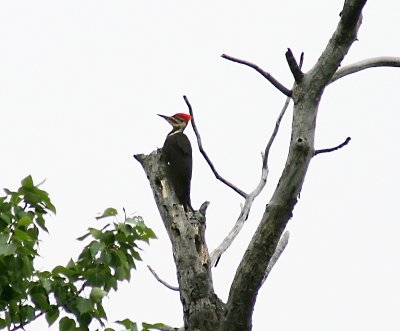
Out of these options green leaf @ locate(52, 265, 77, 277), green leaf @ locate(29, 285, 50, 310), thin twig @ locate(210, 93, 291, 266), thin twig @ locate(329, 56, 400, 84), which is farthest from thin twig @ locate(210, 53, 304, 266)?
green leaf @ locate(29, 285, 50, 310)

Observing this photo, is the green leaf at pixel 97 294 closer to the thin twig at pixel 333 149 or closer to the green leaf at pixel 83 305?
the green leaf at pixel 83 305

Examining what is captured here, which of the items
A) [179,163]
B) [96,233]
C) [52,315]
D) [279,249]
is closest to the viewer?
[52,315]

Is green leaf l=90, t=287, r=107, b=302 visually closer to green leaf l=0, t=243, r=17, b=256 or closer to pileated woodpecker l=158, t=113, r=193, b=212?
green leaf l=0, t=243, r=17, b=256

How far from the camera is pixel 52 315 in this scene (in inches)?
178

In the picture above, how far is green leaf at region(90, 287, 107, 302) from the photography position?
14.6 ft

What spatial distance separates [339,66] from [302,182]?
718mm

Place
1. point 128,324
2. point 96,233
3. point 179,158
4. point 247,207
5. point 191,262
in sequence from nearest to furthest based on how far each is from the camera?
point 128,324, point 96,233, point 191,262, point 247,207, point 179,158

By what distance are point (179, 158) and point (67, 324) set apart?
154 inches

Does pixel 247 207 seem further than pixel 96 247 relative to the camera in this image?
Yes

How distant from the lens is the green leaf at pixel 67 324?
174 inches

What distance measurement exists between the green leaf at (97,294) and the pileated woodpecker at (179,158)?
158 centimetres

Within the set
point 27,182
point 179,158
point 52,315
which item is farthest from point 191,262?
point 179,158

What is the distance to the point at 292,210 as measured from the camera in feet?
14.8

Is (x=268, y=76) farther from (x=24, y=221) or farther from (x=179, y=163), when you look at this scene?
(x=179, y=163)
